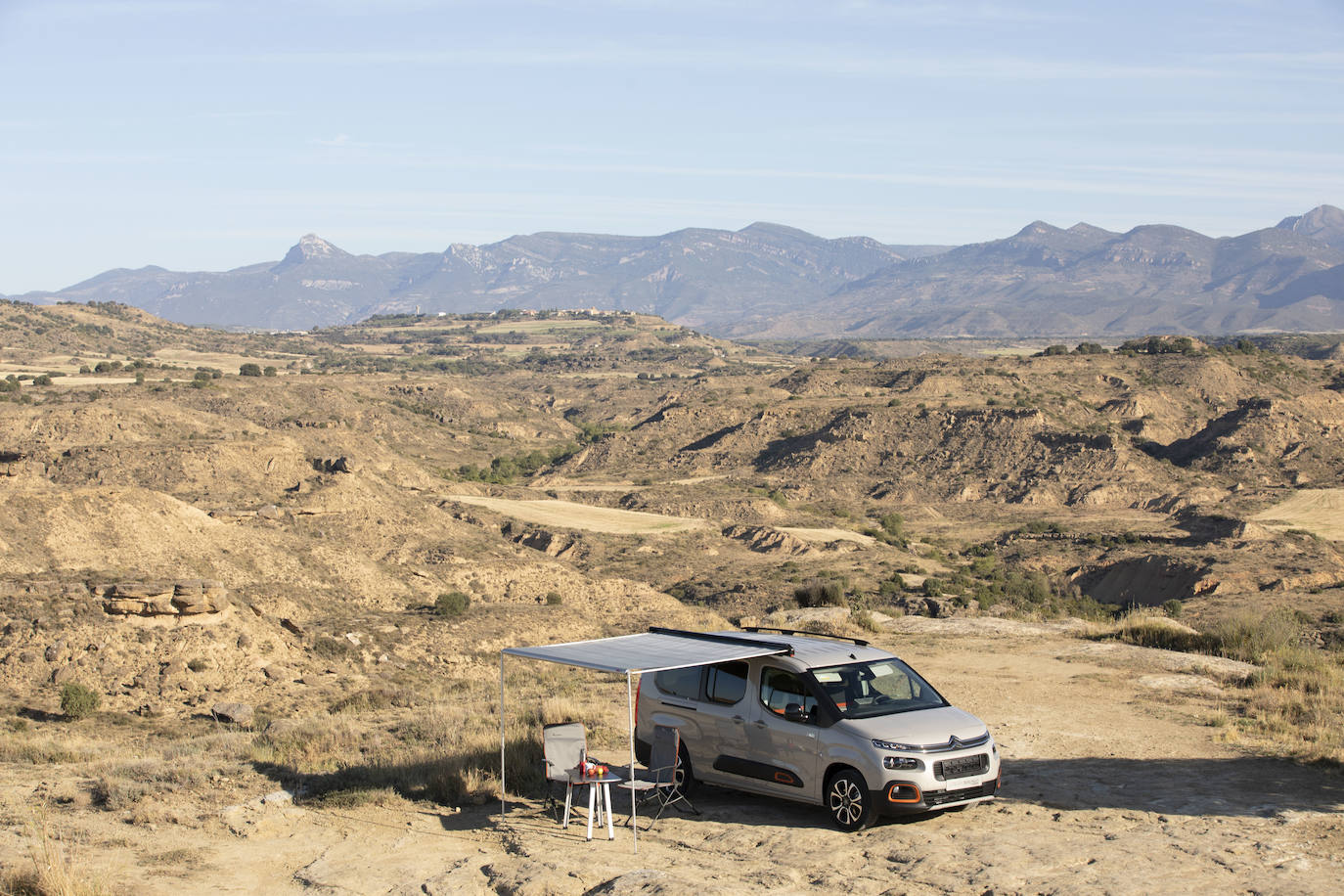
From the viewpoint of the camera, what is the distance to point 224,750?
51.6ft

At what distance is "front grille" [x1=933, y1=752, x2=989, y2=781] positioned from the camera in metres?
11.4

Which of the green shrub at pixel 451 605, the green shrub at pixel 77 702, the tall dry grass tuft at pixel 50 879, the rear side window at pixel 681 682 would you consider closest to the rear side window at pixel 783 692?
the rear side window at pixel 681 682

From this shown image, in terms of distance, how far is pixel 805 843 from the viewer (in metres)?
11.2

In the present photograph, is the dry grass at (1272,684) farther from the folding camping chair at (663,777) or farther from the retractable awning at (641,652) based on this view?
the folding camping chair at (663,777)

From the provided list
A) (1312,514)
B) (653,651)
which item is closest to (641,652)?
(653,651)

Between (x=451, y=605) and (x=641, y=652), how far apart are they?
760 inches

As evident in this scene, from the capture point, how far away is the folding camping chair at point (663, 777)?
11789 millimetres

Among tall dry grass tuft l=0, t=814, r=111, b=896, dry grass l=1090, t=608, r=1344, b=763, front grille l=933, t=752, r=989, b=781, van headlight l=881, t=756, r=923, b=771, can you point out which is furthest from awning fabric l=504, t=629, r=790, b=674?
dry grass l=1090, t=608, r=1344, b=763

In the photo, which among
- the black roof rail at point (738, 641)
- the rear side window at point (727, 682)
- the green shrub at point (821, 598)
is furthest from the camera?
the green shrub at point (821, 598)

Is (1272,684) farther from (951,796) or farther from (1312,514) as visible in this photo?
(1312,514)

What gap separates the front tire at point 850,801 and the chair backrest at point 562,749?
2496 millimetres

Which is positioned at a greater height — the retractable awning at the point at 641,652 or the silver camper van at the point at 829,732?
the retractable awning at the point at 641,652

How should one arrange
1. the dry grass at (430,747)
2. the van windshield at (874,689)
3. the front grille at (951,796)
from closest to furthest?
the front grille at (951,796) → the van windshield at (874,689) → the dry grass at (430,747)

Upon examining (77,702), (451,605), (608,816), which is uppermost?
(608,816)
